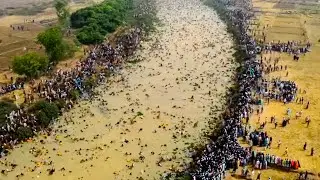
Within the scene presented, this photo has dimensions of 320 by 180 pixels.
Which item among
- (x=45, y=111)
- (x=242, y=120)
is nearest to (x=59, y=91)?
(x=45, y=111)

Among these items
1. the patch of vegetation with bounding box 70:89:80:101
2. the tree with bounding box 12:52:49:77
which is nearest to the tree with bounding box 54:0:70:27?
the tree with bounding box 12:52:49:77

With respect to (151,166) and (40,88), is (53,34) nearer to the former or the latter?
(40,88)

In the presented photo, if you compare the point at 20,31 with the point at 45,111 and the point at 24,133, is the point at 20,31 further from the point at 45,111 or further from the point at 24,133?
the point at 24,133

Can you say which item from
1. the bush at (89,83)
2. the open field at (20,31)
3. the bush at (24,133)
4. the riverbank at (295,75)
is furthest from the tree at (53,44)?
the riverbank at (295,75)

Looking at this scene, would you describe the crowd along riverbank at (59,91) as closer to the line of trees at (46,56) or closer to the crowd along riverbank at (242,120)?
the line of trees at (46,56)

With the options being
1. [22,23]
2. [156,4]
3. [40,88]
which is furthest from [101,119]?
[156,4]

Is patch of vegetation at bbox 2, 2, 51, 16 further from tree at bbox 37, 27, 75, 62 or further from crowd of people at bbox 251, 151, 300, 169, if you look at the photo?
crowd of people at bbox 251, 151, 300, 169
